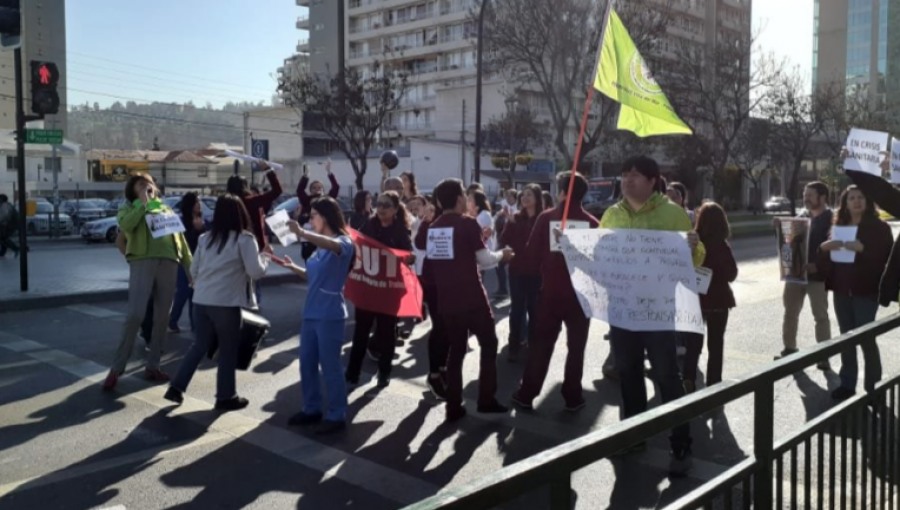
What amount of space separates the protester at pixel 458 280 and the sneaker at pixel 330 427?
2.80 feet

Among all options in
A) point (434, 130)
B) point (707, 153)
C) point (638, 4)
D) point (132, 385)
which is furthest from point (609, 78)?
point (434, 130)

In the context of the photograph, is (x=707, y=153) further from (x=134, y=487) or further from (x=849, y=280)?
(x=134, y=487)

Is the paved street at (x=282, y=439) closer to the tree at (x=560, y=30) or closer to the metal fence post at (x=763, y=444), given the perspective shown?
the metal fence post at (x=763, y=444)

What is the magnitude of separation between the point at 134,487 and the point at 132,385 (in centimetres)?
271

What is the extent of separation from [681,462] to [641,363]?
0.71 metres

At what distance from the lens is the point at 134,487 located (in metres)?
4.93

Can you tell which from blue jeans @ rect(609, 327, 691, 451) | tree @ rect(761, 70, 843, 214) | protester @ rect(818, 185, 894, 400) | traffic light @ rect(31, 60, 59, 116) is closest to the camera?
blue jeans @ rect(609, 327, 691, 451)

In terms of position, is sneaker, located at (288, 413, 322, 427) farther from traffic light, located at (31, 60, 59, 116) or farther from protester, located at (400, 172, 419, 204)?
traffic light, located at (31, 60, 59, 116)

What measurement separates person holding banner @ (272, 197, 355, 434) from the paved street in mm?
207

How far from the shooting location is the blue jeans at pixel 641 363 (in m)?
5.06

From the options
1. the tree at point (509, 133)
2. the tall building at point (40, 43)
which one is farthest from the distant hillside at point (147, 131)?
the tree at point (509, 133)

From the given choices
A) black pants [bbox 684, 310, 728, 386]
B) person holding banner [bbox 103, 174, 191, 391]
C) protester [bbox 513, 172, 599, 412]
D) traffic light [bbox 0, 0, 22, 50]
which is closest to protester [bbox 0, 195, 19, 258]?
traffic light [bbox 0, 0, 22, 50]

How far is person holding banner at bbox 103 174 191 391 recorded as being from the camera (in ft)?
24.0

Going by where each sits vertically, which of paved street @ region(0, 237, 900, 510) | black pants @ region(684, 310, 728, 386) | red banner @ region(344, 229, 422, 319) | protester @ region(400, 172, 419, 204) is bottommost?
paved street @ region(0, 237, 900, 510)
